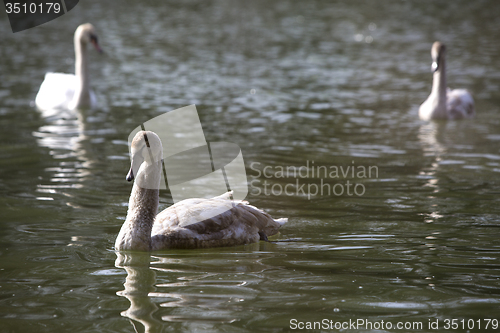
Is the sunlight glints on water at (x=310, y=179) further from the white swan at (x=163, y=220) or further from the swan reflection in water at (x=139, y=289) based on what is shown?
the swan reflection in water at (x=139, y=289)

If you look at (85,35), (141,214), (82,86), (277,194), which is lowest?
(277,194)

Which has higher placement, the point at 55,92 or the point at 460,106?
the point at 55,92

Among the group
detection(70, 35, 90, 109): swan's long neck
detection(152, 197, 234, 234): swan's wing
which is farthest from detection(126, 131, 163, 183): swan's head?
detection(70, 35, 90, 109): swan's long neck

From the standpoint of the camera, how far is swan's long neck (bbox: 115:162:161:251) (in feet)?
20.6

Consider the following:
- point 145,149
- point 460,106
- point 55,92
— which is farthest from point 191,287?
point 55,92

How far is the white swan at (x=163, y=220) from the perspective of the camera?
6.31 metres

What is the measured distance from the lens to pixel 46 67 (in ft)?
61.7

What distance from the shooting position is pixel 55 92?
582 inches

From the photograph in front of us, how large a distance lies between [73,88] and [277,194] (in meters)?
7.94

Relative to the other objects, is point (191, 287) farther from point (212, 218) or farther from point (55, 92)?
point (55, 92)

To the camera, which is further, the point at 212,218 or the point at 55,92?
the point at 55,92

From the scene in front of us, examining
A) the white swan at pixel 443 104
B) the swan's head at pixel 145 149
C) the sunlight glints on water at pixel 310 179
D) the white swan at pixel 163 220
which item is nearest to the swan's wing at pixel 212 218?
the white swan at pixel 163 220

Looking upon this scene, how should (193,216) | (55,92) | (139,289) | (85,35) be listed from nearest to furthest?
(139,289) → (193,216) → (55,92) → (85,35)

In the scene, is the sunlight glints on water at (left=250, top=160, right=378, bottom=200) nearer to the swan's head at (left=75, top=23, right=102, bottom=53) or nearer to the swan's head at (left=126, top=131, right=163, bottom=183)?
the swan's head at (left=126, top=131, right=163, bottom=183)
